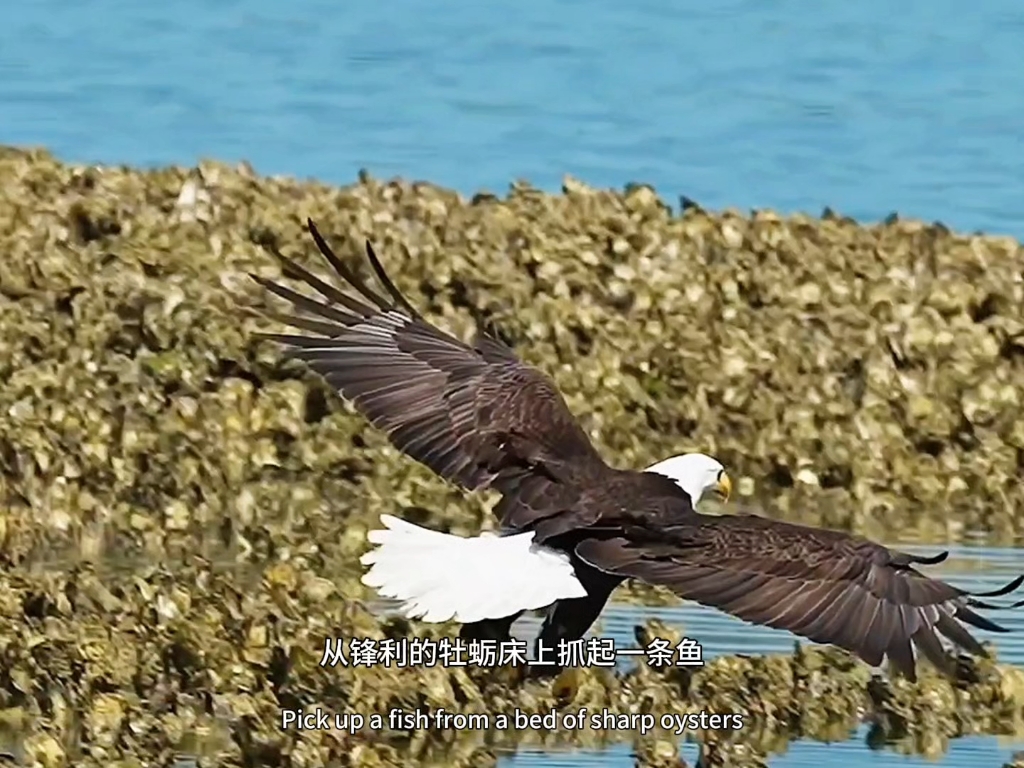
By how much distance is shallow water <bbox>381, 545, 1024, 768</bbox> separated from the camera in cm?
1023

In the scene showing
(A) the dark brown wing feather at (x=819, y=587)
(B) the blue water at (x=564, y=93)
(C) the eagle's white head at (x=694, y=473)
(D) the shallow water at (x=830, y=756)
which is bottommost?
(D) the shallow water at (x=830, y=756)

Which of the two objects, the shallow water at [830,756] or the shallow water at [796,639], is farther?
the shallow water at [796,639]

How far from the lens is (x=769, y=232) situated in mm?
15969

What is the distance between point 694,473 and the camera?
11.7 m

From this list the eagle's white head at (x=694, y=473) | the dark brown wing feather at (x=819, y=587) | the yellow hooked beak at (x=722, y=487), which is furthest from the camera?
the yellow hooked beak at (x=722, y=487)

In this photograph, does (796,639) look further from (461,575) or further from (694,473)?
(461,575)

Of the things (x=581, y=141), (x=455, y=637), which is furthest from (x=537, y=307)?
(x=581, y=141)

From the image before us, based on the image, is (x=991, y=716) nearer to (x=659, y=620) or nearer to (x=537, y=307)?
(x=659, y=620)

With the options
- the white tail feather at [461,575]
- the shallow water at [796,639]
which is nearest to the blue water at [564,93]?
the shallow water at [796,639]

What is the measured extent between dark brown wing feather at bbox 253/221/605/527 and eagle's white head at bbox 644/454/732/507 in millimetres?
362

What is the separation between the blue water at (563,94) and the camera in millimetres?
22109

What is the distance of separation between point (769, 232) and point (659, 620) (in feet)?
15.1

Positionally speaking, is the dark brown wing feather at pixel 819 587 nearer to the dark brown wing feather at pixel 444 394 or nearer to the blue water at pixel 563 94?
the dark brown wing feather at pixel 444 394

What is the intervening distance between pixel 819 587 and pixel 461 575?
1.12 metres
